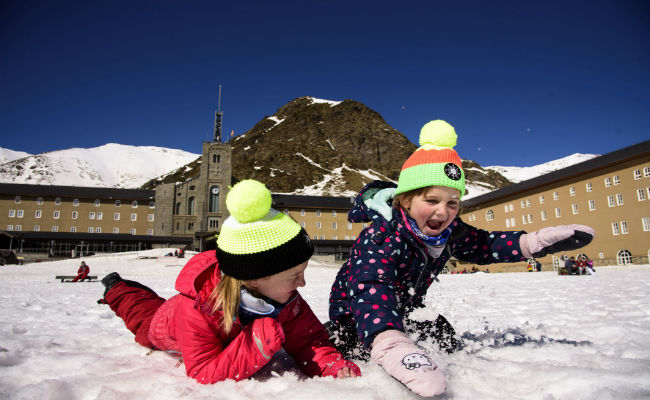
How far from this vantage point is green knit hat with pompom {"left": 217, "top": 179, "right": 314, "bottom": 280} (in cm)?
207

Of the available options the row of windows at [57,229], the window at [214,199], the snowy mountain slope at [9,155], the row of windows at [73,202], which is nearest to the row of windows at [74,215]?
the row of windows at [73,202]

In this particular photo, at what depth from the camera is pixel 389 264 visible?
92.4 inches

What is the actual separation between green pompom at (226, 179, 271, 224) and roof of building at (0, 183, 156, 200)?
6552 centimetres

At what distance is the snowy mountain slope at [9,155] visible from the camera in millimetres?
146975

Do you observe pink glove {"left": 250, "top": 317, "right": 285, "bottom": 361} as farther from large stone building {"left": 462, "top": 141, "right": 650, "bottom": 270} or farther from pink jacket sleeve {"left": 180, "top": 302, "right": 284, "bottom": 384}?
large stone building {"left": 462, "top": 141, "right": 650, "bottom": 270}

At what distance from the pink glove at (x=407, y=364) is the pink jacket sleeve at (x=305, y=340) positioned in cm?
48

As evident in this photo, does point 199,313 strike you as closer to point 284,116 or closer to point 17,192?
point 17,192

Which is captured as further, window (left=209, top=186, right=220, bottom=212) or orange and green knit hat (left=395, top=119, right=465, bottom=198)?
window (left=209, top=186, right=220, bottom=212)

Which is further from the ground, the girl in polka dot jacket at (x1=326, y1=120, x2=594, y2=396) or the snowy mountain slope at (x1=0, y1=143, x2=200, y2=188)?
the snowy mountain slope at (x1=0, y1=143, x2=200, y2=188)

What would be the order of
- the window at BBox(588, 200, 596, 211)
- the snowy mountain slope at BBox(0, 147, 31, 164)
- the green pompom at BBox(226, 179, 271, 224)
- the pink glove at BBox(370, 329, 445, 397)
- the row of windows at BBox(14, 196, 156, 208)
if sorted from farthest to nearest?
the snowy mountain slope at BBox(0, 147, 31, 164)
the row of windows at BBox(14, 196, 156, 208)
the window at BBox(588, 200, 596, 211)
the green pompom at BBox(226, 179, 271, 224)
the pink glove at BBox(370, 329, 445, 397)

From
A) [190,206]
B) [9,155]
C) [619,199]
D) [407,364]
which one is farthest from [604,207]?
[9,155]

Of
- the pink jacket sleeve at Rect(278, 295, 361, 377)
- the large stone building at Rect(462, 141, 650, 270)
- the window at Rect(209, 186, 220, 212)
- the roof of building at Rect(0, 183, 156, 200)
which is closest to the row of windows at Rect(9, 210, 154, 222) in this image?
the roof of building at Rect(0, 183, 156, 200)

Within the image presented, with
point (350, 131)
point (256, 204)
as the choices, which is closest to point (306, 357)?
point (256, 204)

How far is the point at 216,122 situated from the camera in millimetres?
87938
